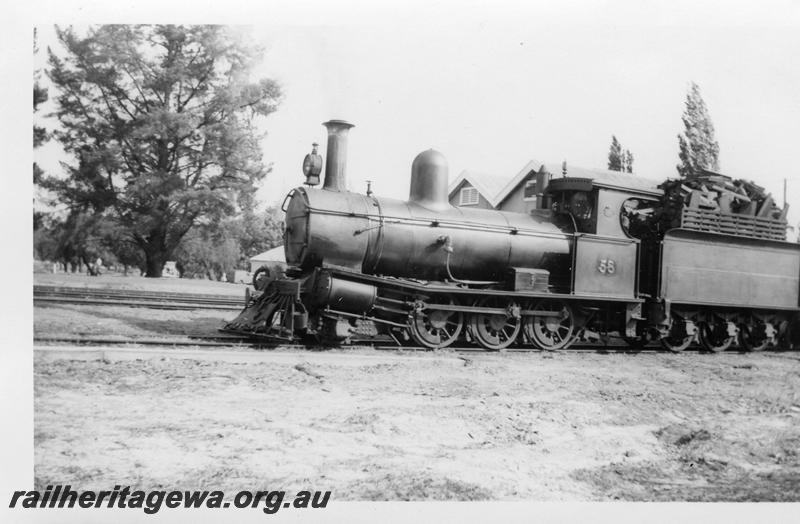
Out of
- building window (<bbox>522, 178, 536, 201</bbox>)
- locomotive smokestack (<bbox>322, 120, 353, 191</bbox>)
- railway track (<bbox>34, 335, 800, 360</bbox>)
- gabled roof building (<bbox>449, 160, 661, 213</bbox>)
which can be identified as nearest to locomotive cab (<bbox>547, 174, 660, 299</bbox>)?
railway track (<bbox>34, 335, 800, 360</bbox>)

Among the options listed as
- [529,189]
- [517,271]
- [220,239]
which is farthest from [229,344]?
[529,189]

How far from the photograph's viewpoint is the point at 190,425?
5.19 m

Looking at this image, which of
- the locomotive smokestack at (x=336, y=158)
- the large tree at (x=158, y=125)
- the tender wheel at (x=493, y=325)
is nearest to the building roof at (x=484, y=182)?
the tender wheel at (x=493, y=325)

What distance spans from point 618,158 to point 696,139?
199cm

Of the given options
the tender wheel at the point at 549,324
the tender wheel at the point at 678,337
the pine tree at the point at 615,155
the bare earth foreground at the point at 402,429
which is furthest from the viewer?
the tender wheel at the point at 678,337

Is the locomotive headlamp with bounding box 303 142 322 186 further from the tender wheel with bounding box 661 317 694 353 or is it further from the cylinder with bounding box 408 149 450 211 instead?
the tender wheel with bounding box 661 317 694 353

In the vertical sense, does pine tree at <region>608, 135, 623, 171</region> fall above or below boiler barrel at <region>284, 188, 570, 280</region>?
above

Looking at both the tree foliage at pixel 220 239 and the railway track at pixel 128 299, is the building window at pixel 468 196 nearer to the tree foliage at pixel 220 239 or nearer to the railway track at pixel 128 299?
the railway track at pixel 128 299

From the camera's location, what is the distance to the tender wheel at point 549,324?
9633 millimetres

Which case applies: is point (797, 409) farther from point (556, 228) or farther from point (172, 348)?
point (172, 348)

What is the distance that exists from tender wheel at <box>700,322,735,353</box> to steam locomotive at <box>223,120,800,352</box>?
0.08ft

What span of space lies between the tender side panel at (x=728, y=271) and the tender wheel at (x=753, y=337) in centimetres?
56

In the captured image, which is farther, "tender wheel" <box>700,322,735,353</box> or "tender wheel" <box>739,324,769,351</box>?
"tender wheel" <box>739,324,769,351</box>

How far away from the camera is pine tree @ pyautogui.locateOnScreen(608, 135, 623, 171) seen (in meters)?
8.30
